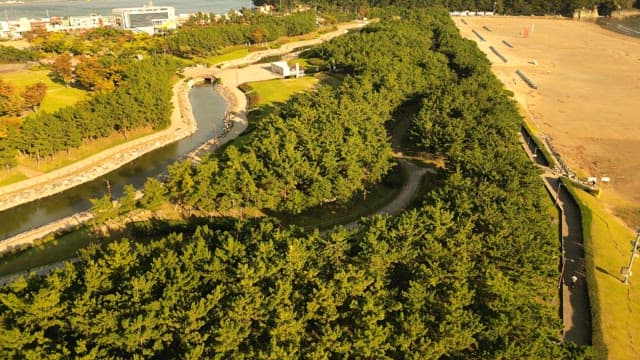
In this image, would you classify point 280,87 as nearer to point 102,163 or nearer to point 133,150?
point 133,150

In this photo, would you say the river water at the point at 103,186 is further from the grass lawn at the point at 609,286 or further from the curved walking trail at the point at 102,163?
A: the grass lawn at the point at 609,286

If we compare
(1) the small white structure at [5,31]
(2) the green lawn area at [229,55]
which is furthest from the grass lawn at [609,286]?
(1) the small white structure at [5,31]

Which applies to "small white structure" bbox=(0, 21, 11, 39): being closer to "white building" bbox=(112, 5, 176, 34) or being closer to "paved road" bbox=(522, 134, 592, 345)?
"white building" bbox=(112, 5, 176, 34)

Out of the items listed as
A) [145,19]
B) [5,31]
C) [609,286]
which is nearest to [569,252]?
[609,286]

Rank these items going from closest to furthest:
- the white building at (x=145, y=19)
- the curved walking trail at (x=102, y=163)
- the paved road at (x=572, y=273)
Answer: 1. the paved road at (x=572, y=273)
2. the curved walking trail at (x=102, y=163)
3. the white building at (x=145, y=19)

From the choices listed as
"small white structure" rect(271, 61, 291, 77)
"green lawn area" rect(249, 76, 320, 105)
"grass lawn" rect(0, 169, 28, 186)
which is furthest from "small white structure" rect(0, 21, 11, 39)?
"grass lawn" rect(0, 169, 28, 186)
